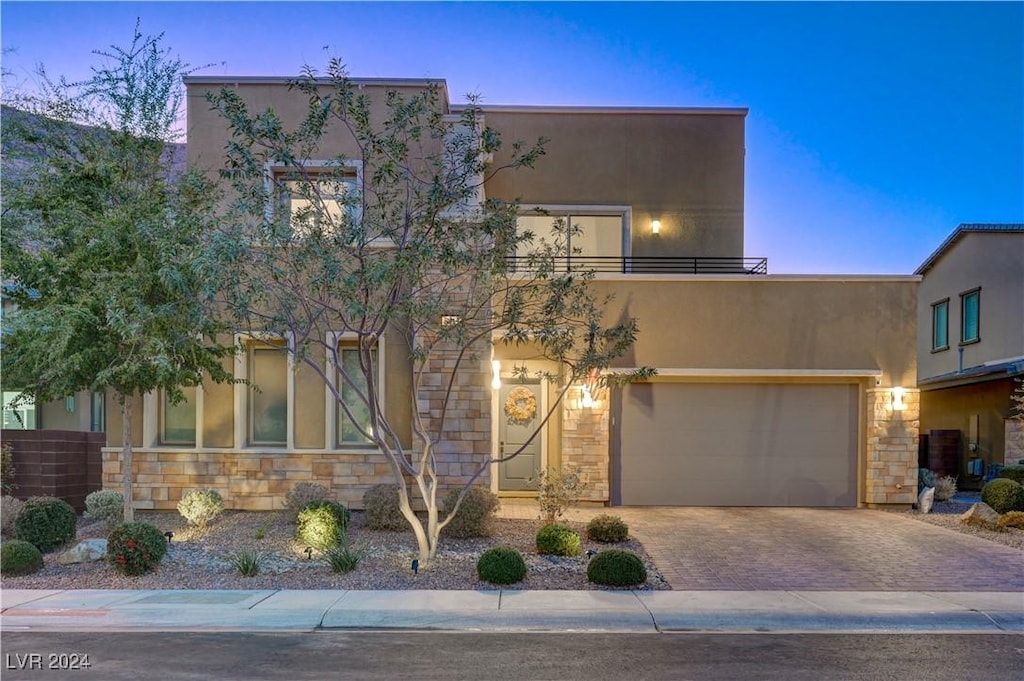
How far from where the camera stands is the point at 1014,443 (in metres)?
18.0

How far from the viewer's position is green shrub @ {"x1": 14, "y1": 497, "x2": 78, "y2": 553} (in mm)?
10430

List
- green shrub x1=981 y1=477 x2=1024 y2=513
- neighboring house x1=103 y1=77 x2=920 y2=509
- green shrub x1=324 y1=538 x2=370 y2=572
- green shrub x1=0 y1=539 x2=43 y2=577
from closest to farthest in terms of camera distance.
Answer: green shrub x1=0 y1=539 x2=43 y2=577 → green shrub x1=324 y1=538 x2=370 y2=572 → green shrub x1=981 y1=477 x2=1024 y2=513 → neighboring house x1=103 y1=77 x2=920 y2=509

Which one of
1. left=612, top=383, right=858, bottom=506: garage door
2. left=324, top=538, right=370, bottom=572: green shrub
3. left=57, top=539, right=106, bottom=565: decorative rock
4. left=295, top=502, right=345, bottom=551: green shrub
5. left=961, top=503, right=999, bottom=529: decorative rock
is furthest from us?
left=612, top=383, right=858, bottom=506: garage door

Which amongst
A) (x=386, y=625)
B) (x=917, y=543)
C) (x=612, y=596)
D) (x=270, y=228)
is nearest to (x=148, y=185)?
(x=270, y=228)

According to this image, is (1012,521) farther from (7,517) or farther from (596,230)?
(7,517)

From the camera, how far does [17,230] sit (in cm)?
1110

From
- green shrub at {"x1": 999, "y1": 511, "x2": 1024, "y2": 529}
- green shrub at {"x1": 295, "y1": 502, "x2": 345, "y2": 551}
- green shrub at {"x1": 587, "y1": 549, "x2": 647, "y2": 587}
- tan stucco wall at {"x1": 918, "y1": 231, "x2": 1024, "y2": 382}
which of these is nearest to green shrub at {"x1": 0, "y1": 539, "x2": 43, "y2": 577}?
green shrub at {"x1": 295, "y1": 502, "x2": 345, "y2": 551}

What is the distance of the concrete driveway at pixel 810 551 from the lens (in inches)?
375

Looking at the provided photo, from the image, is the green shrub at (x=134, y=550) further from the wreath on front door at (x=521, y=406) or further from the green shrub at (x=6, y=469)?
the wreath on front door at (x=521, y=406)

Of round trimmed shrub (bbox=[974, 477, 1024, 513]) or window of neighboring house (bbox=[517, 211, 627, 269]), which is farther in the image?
window of neighboring house (bbox=[517, 211, 627, 269])

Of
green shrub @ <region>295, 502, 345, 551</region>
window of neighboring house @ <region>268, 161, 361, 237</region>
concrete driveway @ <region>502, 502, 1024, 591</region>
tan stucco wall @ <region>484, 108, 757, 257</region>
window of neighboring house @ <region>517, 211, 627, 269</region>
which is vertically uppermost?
tan stucco wall @ <region>484, 108, 757, 257</region>

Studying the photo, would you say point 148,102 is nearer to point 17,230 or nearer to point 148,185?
point 148,185

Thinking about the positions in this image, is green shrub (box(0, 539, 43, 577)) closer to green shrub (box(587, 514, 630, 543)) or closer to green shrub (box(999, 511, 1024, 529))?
green shrub (box(587, 514, 630, 543))

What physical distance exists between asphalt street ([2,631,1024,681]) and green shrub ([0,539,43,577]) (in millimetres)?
2392
